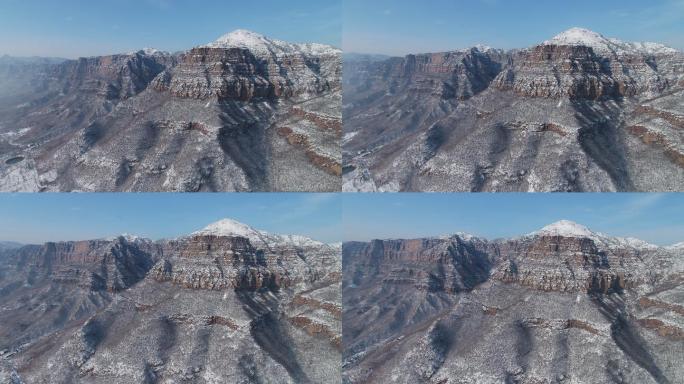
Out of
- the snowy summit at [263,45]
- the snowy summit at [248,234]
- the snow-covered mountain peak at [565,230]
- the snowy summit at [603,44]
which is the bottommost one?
the snowy summit at [248,234]

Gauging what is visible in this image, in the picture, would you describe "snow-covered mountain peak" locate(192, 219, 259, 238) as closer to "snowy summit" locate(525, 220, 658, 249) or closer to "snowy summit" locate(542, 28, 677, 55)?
"snowy summit" locate(525, 220, 658, 249)

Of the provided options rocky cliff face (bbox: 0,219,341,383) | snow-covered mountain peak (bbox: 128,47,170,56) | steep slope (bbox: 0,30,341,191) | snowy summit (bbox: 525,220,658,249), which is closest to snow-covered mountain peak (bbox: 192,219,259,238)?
rocky cliff face (bbox: 0,219,341,383)

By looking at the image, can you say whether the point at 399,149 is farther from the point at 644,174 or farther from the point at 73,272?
the point at 73,272

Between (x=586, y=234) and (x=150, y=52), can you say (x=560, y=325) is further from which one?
(x=150, y=52)

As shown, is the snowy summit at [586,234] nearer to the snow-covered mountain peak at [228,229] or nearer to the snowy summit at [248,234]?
the snowy summit at [248,234]

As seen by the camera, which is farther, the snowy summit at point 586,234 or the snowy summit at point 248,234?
the snowy summit at point 248,234

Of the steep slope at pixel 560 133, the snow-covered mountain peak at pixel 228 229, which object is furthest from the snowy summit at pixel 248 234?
the steep slope at pixel 560 133

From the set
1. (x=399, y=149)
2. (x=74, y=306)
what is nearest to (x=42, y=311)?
(x=74, y=306)
